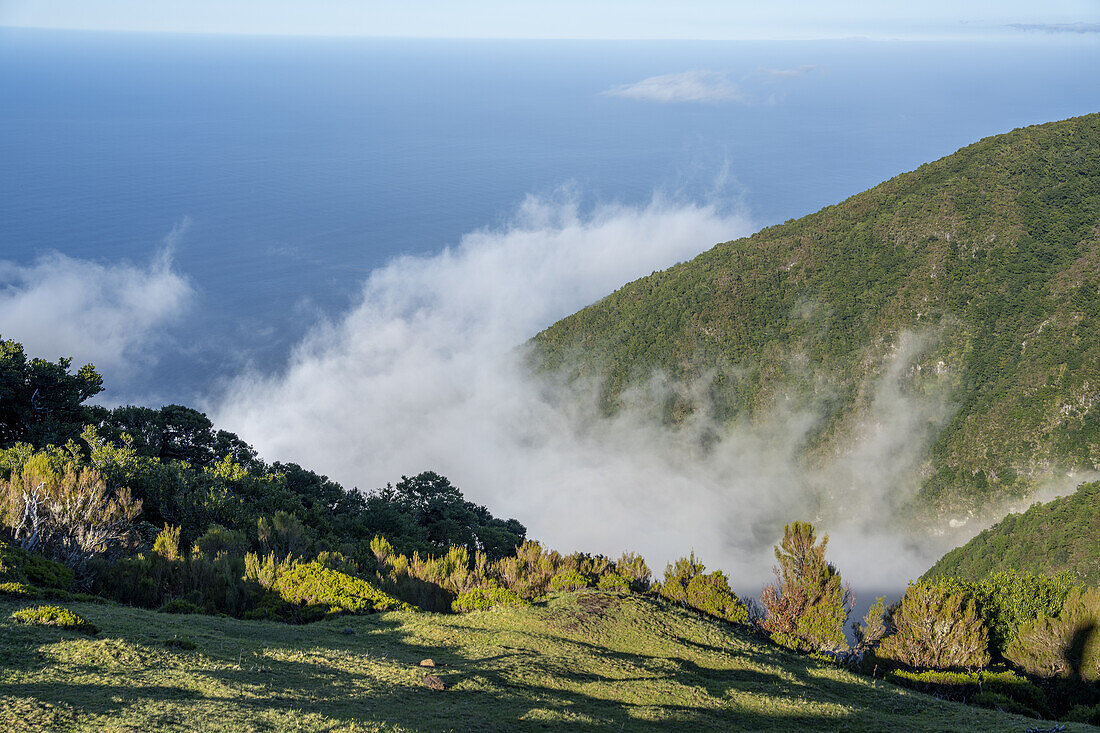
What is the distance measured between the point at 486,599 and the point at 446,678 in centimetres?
721

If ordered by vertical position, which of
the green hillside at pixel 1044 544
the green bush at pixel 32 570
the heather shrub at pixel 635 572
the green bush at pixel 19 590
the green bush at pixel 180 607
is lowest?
the green bush at pixel 180 607

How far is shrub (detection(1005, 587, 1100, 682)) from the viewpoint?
24219 millimetres

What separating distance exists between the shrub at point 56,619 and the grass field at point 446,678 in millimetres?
377

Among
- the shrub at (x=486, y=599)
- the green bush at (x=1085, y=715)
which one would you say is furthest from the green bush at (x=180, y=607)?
→ the green bush at (x=1085, y=715)

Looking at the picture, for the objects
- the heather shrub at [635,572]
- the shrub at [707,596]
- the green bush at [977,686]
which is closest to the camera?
the green bush at [977,686]

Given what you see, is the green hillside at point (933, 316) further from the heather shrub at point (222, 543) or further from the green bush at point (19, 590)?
the green bush at point (19, 590)

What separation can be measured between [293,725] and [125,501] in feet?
64.2

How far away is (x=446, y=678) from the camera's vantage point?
52.6 ft

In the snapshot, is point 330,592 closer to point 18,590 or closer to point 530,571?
point 18,590

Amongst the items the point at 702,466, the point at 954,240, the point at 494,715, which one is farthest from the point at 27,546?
the point at 954,240

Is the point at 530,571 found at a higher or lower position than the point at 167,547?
higher

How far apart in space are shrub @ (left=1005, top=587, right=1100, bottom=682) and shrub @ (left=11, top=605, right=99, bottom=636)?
26.9 meters

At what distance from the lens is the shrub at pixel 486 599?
2283 cm

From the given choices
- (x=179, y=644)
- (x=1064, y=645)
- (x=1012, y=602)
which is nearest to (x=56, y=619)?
(x=179, y=644)
